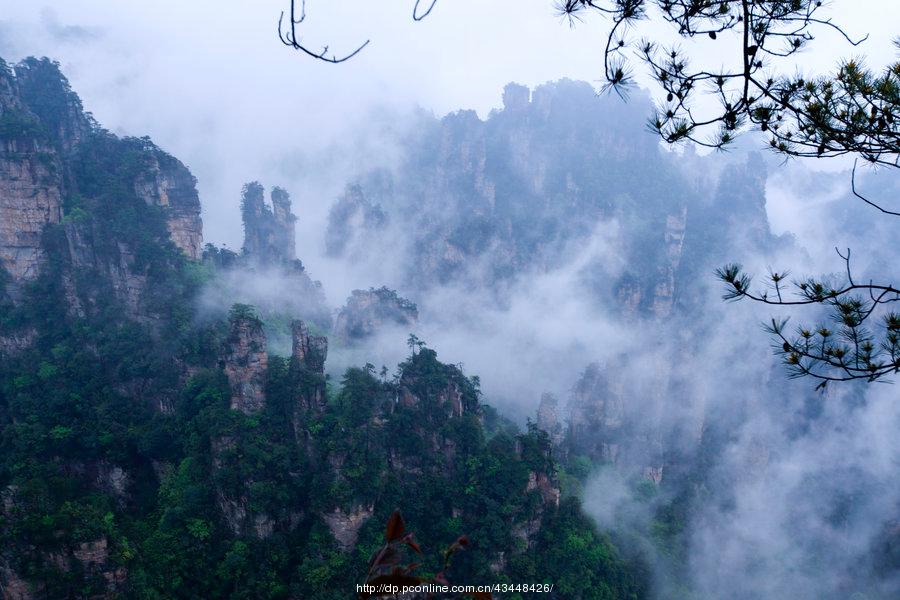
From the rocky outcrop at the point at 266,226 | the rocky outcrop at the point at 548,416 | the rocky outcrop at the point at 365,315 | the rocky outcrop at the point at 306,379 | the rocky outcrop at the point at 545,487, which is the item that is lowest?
the rocky outcrop at the point at 545,487

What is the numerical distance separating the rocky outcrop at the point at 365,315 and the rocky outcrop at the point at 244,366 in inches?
641

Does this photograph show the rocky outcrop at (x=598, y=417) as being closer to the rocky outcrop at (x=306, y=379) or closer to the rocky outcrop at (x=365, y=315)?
the rocky outcrop at (x=365, y=315)

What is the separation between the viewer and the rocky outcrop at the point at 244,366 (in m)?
21.1

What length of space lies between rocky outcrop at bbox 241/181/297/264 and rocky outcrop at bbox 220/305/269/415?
19.4 meters

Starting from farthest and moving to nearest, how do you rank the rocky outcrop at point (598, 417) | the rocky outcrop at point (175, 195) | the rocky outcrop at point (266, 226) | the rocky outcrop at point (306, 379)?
the rocky outcrop at point (266, 226)
the rocky outcrop at point (598, 417)
the rocky outcrop at point (175, 195)
the rocky outcrop at point (306, 379)

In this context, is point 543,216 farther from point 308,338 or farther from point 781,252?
point 308,338

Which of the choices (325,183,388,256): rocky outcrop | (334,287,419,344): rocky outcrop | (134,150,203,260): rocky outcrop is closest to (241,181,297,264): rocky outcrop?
(334,287,419,344): rocky outcrop

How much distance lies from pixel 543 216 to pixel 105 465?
163 ft

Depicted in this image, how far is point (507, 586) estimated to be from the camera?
1978cm

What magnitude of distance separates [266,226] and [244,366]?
21690 millimetres

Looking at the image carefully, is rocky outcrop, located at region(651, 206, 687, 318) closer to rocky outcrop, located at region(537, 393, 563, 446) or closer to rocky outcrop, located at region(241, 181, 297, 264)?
rocky outcrop, located at region(537, 393, 563, 446)

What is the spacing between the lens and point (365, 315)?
3778 cm

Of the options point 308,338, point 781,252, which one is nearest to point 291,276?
point 308,338

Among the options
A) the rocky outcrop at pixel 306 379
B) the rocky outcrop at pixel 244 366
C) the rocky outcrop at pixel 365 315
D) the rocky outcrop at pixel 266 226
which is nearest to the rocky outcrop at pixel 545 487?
the rocky outcrop at pixel 306 379
